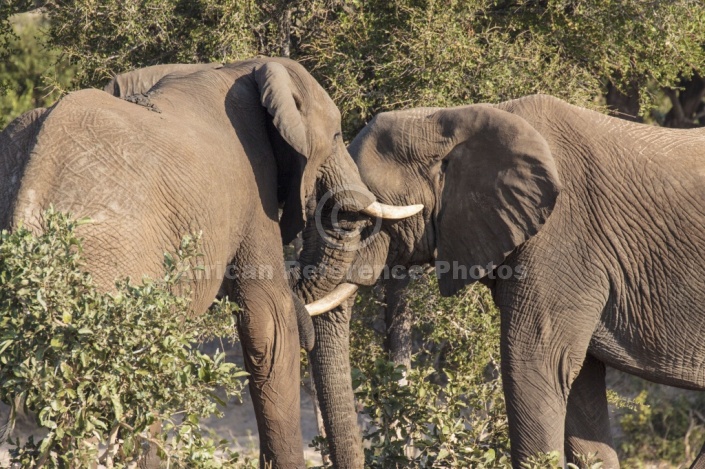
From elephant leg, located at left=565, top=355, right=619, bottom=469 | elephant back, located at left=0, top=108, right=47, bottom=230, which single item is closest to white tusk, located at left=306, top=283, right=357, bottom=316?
elephant leg, located at left=565, top=355, right=619, bottom=469

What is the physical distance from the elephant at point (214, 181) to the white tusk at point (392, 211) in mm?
12

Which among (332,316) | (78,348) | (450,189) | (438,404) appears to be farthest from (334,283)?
(78,348)

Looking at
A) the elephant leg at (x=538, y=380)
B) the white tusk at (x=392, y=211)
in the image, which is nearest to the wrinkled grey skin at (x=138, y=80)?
the white tusk at (x=392, y=211)

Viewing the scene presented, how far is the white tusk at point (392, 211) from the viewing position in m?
6.23

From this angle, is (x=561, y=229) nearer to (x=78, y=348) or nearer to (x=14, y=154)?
(x=14, y=154)

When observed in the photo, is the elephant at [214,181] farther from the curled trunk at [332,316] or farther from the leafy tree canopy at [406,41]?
the leafy tree canopy at [406,41]

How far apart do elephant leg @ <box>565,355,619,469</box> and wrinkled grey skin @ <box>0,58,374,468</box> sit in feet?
5.08

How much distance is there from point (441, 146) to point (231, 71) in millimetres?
1188

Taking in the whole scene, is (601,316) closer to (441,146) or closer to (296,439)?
(441,146)

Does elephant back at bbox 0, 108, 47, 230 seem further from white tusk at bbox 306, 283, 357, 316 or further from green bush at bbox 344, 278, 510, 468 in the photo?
green bush at bbox 344, 278, 510, 468

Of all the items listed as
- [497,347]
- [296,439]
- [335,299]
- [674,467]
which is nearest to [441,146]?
[335,299]

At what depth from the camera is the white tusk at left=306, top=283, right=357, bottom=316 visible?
21.3ft

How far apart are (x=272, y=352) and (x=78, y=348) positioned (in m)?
2.07

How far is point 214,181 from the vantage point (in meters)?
5.08
